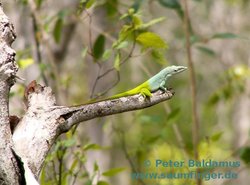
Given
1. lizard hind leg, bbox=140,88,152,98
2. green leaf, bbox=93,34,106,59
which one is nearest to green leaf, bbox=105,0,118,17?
green leaf, bbox=93,34,106,59

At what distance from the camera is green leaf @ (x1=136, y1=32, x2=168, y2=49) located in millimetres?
1673

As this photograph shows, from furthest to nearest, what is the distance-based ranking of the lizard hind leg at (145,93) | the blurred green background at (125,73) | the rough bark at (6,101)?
the blurred green background at (125,73) < the lizard hind leg at (145,93) < the rough bark at (6,101)

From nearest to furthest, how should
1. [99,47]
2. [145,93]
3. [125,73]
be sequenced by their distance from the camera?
[145,93] → [99,47] → [125,73]

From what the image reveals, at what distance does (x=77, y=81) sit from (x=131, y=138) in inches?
33.4

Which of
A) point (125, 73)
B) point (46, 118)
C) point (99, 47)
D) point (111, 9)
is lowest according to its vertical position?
point (46, 118)

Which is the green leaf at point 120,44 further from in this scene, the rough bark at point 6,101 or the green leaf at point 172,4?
the green leaf at point 172,4

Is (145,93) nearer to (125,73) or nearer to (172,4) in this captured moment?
(172,4)

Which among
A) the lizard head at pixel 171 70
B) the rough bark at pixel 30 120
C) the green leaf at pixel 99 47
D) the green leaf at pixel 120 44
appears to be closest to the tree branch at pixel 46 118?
the rough bark at pixel 30 120

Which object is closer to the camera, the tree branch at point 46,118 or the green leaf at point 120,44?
the tree branch at point 46,118

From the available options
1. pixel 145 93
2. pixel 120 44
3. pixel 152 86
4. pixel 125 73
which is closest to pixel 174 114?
pixel 120 44

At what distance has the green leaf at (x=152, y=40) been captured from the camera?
1673 mm

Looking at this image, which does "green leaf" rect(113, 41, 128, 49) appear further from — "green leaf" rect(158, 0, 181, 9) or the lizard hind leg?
"green leaf" rect(158, 0, 181, 9)

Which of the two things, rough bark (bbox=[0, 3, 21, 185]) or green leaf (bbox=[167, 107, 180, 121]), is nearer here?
rough bark (bbox=[0, 3, 21, 185])

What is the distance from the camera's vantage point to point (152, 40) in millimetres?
1686
